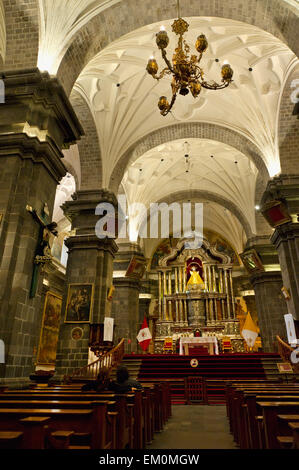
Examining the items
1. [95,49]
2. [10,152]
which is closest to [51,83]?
[10,152]

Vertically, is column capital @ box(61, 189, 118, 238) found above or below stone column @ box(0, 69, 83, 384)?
above

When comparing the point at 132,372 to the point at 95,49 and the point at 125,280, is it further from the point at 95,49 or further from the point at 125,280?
the point at 95,49

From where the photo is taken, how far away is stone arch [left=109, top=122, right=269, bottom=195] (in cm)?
1077

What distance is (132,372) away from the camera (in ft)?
31.1

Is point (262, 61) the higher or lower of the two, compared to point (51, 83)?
higher

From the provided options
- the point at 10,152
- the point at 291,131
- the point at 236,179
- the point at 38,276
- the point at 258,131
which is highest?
the point at 236,179

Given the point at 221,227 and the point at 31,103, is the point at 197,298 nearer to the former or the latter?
the point at 221,227

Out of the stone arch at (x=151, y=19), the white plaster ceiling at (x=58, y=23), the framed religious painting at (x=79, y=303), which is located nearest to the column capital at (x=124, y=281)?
the framed religious painting at (x=79, y=303)

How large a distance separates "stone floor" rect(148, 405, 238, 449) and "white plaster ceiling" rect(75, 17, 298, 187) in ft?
23.6

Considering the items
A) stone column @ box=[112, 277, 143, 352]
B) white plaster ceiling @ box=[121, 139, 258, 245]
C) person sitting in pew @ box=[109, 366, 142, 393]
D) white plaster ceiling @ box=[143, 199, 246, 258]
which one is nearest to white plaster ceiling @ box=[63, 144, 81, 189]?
white plaster ceiling @ box=[121, 139, 258, 245]

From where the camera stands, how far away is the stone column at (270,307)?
39.0 feet

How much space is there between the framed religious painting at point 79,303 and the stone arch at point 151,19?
207 inches

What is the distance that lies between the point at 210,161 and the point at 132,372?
9879 millimetres

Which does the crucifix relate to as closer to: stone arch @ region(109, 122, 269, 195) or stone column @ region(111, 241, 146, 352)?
stone arch @ region(109, 122, 269, 195)
